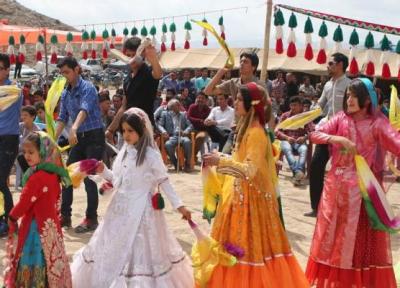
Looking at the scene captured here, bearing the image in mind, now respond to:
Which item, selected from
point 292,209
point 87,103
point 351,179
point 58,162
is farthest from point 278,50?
point 58,162

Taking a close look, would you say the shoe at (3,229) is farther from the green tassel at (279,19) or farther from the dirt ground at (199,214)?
the green tassel at (279,19)

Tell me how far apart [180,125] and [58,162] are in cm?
733

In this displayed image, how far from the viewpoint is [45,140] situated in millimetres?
4402

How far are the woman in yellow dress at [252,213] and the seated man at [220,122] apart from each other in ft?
18.6

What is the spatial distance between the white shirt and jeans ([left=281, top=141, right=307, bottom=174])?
0.97m

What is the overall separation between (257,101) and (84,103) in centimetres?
243

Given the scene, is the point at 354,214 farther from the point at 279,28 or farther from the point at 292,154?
the point at 292,154

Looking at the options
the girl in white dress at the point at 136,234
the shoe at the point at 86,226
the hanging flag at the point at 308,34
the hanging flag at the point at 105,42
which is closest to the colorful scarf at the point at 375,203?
the girl in white dress at the point at 136,234

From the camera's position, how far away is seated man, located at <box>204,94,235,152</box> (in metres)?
10.3

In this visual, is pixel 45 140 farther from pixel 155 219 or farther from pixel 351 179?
pixel 351 179

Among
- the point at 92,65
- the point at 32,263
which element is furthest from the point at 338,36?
the point at 92,65

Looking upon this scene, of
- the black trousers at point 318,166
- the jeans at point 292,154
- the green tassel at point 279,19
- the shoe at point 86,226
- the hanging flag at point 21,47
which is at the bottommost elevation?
the shoe at point 86,226

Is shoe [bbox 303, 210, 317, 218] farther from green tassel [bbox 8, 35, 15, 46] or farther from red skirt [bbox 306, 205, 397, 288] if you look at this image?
green tassel [bbox 8, 35, 15, 46]

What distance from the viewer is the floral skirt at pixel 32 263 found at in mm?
4262
